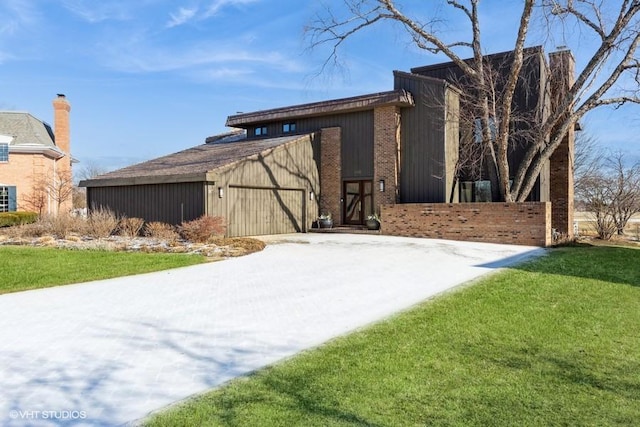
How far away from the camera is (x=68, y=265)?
9250mm

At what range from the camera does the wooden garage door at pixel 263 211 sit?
16500 mm

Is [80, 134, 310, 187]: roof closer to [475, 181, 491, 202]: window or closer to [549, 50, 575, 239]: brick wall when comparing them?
[475, 181, 491, 202]: window

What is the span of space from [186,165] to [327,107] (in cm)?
684

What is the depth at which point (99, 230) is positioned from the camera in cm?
1443

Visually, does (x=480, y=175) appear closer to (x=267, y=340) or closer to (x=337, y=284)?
(x=337, y=284)

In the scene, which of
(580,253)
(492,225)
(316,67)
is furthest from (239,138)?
(580,253)

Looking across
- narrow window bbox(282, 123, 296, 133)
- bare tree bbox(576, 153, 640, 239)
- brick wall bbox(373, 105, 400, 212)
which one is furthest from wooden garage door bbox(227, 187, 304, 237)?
bare tree bbox(576, 153, 640, 239)

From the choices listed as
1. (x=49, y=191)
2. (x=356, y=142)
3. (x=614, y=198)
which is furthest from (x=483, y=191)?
(x=49, y=191)

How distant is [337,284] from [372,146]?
1219cm

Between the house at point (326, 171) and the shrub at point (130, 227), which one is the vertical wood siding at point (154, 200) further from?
the shrub at point (130, 227)

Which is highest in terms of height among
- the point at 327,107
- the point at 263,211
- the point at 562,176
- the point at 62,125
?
the point at 62,125

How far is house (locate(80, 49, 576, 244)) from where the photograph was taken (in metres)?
16.5

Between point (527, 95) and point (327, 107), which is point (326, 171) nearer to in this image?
point (327, 107)

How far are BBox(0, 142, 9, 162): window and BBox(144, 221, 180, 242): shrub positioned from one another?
16137 millimetres
